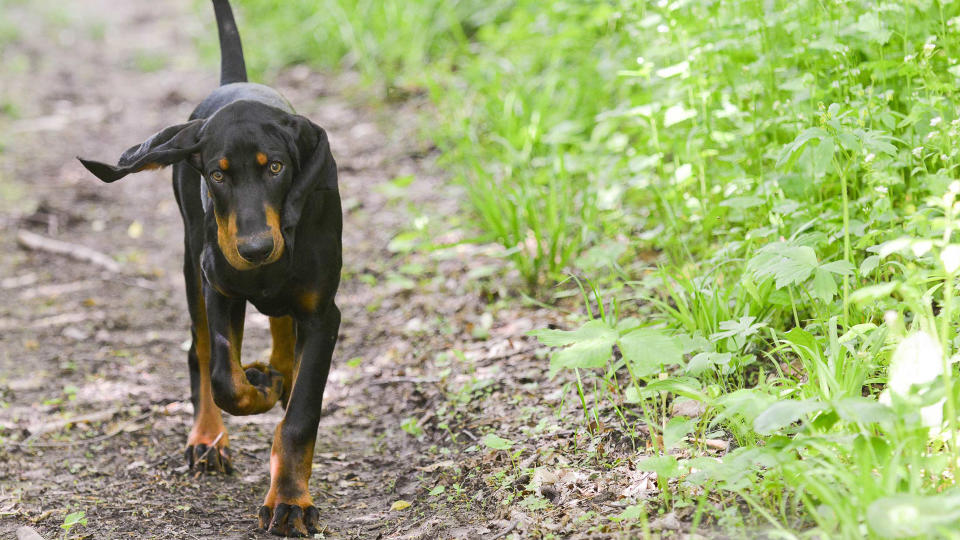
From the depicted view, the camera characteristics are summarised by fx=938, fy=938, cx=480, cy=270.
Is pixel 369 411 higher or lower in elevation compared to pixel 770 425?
lower

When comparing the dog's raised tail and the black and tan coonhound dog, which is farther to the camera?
the dog's raised tail

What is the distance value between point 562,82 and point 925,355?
13.9 feet

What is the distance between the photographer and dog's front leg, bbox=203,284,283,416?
3.03 metres

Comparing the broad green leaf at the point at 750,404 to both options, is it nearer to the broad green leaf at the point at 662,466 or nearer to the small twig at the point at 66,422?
the broad green leaf at the point at 662,466

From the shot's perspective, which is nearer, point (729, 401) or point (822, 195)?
point (729, 401)

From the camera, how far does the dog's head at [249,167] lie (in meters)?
2.75

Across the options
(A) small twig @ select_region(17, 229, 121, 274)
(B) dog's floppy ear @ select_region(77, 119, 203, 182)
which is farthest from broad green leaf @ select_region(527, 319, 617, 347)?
(A) small twig @ select_region(17, 229, 121, 274)

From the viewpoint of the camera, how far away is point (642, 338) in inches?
99.4

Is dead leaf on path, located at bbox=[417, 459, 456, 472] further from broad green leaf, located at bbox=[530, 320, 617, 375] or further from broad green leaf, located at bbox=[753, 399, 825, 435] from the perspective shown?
broad green leaf, located at bbox=[753, 399, 825, 435]

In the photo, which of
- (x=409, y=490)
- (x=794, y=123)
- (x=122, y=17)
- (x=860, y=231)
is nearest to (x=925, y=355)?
(x=860, y=231)

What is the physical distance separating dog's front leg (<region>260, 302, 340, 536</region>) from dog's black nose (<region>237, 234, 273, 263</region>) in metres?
0.45

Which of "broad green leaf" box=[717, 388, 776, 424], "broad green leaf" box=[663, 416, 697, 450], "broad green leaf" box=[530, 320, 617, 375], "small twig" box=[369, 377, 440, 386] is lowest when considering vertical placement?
"small twig" box=[369, 377, 440, 386]

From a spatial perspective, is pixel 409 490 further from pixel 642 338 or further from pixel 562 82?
pixel 562 82

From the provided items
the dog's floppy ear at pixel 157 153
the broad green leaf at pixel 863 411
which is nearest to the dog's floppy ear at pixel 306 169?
the dog's floppy ear at pixel 157 153
